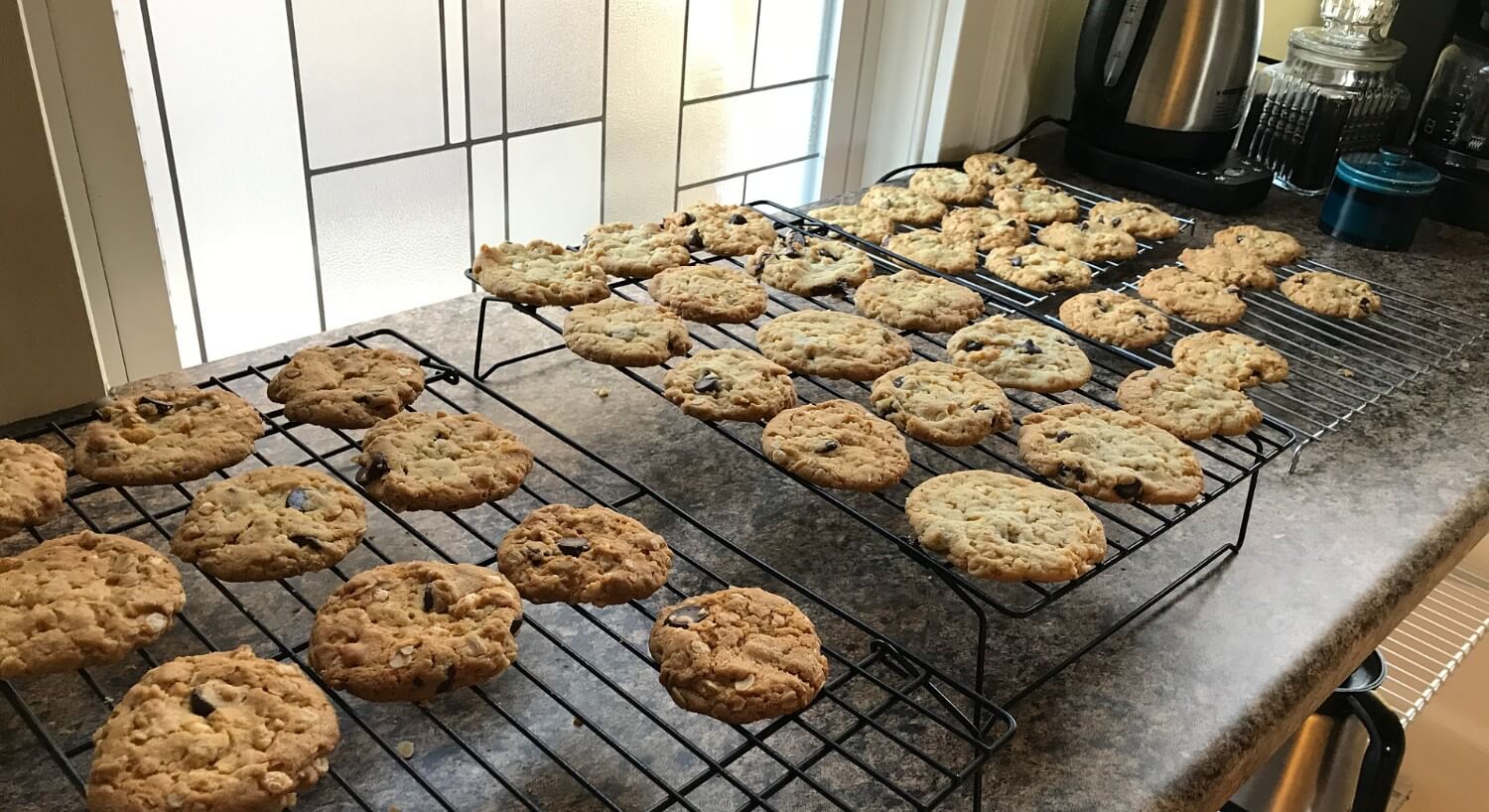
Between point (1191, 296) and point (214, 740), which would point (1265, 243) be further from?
point (214, 740)

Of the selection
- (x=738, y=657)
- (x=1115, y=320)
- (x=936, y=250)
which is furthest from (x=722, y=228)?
(x=738, y=657)

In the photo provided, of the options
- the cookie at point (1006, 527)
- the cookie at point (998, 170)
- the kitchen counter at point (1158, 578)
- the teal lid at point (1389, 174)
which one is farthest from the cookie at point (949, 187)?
the cookie at point (1006, 527)

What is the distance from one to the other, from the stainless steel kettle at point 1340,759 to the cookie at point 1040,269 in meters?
0.63

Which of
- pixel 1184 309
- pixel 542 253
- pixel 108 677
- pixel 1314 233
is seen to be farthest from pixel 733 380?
pixel 1314 233

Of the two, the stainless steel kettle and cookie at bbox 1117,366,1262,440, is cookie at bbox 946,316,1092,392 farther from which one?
the stainless steel kettle

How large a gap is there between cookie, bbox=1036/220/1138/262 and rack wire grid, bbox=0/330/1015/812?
2.94 ft

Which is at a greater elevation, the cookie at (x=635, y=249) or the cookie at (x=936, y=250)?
the cookie at (x=635, y=249)

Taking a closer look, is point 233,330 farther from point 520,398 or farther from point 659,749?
point 659,749

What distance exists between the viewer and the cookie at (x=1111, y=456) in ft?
3.61

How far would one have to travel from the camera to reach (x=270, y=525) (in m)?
0.95

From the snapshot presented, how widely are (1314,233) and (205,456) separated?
1.80 metres

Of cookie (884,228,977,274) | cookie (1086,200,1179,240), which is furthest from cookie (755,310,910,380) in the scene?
cookie (1086,200,1179,240)

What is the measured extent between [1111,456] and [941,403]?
18 centimetres

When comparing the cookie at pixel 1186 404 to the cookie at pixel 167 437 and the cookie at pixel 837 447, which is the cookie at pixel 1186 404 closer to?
the cookie at pixel 837 447
